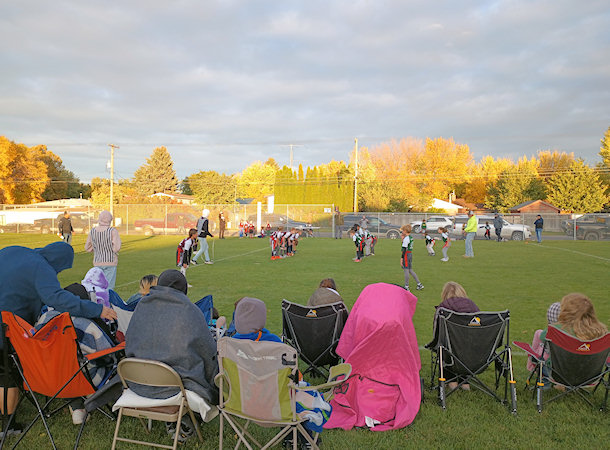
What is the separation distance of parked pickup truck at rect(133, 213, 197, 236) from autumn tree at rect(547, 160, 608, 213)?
124 ft

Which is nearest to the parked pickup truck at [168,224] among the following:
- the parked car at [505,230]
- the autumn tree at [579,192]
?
the parked car at [505,230]

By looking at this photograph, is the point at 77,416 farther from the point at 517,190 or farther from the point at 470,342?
the point at 517,190

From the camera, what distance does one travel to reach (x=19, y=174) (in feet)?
180

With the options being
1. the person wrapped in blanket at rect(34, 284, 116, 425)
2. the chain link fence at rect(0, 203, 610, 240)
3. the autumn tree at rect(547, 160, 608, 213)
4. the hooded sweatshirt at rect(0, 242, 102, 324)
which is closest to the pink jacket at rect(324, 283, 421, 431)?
the person wrapped in blanket at rect(34, 284, 116, 425)

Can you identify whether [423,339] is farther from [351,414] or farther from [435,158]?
[435,158]

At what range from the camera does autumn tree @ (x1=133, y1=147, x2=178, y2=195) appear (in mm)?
81562

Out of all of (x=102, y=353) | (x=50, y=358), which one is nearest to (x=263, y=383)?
(x=102, y=353)

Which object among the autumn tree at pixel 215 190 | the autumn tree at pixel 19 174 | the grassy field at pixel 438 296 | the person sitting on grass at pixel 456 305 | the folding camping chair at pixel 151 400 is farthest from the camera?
the autumn tree at pixel 215 190

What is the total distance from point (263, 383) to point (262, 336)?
52cm

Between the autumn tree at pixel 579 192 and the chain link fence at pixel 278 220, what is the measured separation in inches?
459

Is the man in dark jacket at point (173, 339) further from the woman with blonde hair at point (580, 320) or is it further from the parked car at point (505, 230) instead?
the parked car at point (505, 230)

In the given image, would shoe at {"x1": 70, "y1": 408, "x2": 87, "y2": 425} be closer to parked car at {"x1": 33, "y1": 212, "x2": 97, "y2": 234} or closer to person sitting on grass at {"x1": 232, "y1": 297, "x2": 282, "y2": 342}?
person sitting on grass at {"x1": 232, "y1": 297, "x2": 282, "y2": 342}

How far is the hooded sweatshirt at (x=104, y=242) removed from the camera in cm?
772

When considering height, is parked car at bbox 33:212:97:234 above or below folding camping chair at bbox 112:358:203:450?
below
